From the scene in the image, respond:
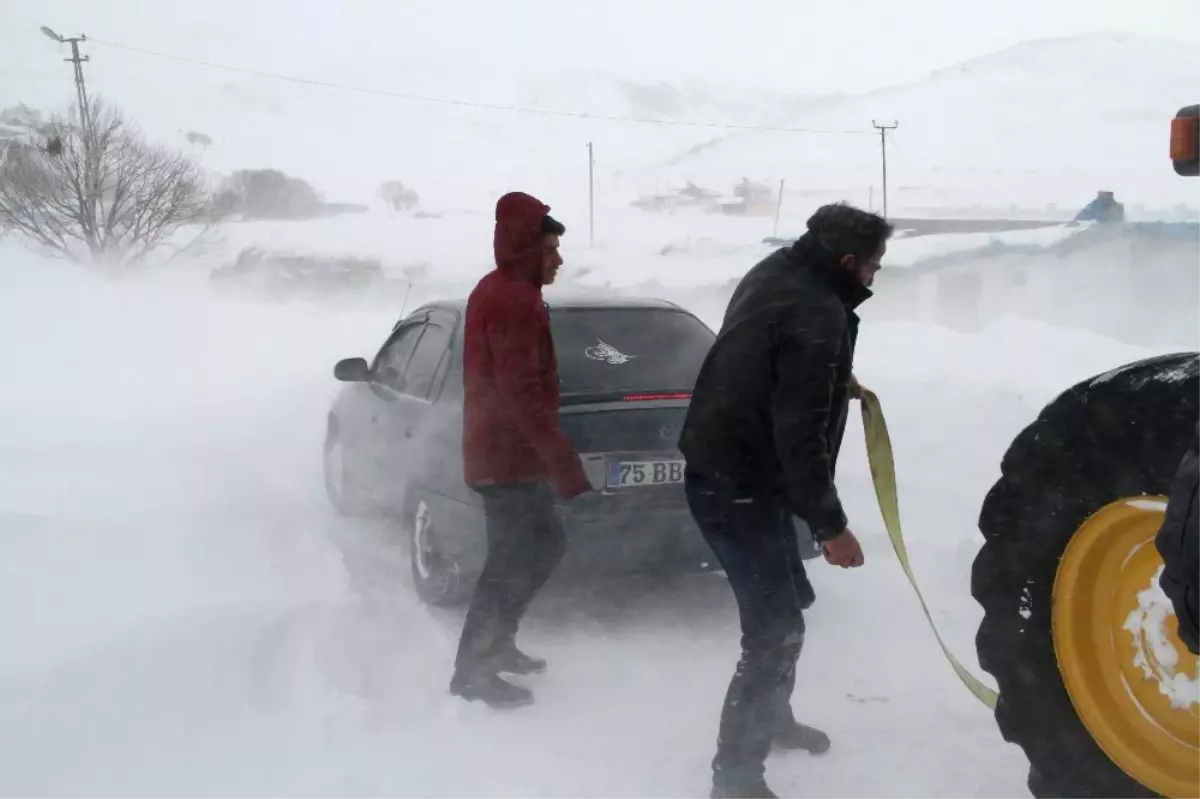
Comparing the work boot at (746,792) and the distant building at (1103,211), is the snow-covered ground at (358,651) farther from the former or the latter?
the distant building at (1103,211)

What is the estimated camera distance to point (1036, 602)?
262 centimetres

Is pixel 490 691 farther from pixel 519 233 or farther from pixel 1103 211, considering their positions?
pixel 1103 211

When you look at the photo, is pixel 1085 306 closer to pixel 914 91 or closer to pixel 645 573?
pixel 645 573

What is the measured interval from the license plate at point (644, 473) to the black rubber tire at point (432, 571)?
790 millimetres

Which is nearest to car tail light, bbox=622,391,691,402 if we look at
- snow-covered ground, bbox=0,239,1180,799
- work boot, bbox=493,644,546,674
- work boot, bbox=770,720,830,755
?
snow-covered ground, bbox=0,239,1180,799

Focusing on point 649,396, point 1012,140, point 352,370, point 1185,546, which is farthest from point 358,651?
point 1012,140

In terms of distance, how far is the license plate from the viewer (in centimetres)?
439

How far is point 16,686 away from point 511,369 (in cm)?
201

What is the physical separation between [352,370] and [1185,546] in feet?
15.6

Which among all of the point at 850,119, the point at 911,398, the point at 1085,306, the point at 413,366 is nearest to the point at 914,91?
the point at 850,119

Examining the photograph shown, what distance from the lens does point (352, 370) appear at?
231 inches

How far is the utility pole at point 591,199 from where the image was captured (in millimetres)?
31638

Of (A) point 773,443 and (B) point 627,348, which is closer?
(A) point 773,443

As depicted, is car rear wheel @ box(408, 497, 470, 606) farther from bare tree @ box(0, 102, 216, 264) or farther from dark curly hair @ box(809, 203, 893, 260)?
bare tree @ box(0, 102, 216, 264)
